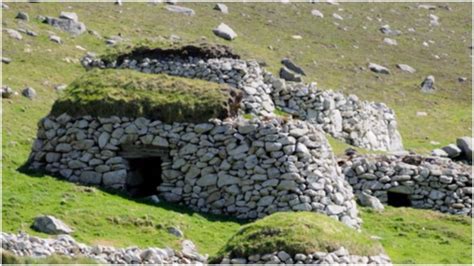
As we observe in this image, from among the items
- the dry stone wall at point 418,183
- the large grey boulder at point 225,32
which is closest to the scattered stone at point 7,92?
the dry stone wall at point 418,183

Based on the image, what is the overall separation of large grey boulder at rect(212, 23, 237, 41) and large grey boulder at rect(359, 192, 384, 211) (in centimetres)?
2542

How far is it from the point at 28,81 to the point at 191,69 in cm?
539

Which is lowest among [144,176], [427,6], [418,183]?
[427,6]

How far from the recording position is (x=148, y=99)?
110ft

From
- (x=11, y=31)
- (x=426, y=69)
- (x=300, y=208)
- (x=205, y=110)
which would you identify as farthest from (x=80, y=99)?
(x=426, y=69)

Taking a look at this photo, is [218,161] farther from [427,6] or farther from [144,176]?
[427,6]

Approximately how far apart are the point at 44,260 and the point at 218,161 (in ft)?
31.9

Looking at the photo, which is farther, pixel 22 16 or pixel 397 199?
pixel 22 16

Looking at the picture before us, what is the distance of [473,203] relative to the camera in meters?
36.4

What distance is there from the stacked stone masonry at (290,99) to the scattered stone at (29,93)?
4690 mm

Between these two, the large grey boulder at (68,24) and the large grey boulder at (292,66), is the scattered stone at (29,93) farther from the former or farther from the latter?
the large grey boulder at (292,66)

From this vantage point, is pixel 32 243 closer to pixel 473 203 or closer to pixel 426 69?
pixel 473 203

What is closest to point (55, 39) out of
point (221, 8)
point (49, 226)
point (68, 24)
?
point (68, 24)

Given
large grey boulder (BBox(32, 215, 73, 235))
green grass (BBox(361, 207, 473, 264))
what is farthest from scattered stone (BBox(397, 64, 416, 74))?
large grey boulder (BBox(32, 215, 73, 235))
